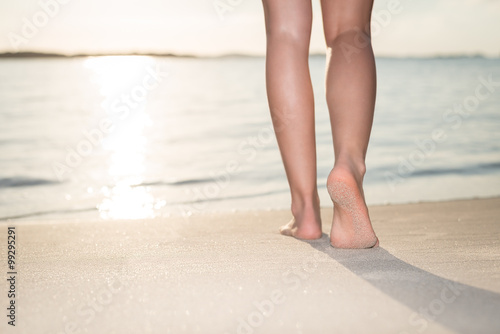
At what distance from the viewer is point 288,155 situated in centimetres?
164

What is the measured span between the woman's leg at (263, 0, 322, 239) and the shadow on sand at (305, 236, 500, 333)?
31cm

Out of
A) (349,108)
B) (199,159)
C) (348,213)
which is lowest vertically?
(199,159)

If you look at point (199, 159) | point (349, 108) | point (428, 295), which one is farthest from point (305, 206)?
point (199, 159)

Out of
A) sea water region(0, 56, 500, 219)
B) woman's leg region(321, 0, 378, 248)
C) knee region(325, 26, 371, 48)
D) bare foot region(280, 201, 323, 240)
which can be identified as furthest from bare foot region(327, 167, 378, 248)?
sea water region(0, 56, 500, 219)

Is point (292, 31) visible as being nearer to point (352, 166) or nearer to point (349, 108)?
point (349, 108)

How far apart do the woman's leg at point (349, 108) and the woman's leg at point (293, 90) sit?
71 millimetres

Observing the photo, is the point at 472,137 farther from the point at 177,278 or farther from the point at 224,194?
the point at 177,278

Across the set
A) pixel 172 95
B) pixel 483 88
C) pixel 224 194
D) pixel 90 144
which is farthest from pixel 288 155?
pixel 483 88

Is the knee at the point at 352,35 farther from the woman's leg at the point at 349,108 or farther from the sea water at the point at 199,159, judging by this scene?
the sea water at the point at 199,159

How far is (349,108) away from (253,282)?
0.58 metres

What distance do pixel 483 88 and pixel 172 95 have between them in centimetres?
605

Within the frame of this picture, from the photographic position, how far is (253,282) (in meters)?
1.20

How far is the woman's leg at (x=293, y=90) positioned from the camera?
1.63 m

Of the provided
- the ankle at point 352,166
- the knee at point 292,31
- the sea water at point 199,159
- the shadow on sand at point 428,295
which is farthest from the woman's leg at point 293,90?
the sea water at point 199,159
